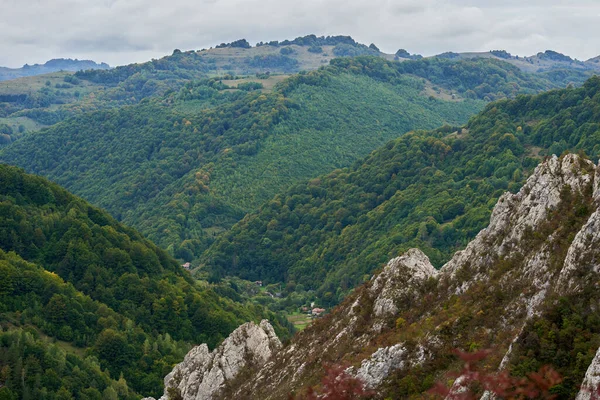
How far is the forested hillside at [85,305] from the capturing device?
79188 mm

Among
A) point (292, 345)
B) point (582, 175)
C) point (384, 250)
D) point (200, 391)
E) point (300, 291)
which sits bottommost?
point (300, 291)

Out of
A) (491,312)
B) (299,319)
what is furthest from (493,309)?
(299,319)

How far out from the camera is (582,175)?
30.8m

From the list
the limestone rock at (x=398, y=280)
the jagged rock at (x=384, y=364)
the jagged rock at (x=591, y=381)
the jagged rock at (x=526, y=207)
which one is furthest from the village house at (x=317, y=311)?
the jagged rock at (x=591, y=381)

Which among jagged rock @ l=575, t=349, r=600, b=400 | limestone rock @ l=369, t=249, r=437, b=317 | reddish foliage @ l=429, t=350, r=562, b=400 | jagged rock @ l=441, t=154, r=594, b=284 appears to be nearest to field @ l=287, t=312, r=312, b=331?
limestone rock @ l=369, t=249, r=437, b=317

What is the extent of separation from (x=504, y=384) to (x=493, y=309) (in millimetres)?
8747

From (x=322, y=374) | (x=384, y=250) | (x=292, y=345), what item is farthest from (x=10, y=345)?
(x=384, y=250)

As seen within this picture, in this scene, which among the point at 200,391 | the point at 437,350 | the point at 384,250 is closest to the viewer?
the point at 437,350

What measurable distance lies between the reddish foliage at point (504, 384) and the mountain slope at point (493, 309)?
42 cm

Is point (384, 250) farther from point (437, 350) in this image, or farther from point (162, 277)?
point (437, 350)

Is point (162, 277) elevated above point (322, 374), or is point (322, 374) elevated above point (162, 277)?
point (322, 374)

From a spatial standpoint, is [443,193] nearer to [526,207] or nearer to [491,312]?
[526,207]

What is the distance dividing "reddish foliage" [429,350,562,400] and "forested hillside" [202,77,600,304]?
11330 centimetres

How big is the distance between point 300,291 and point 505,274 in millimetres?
144832
